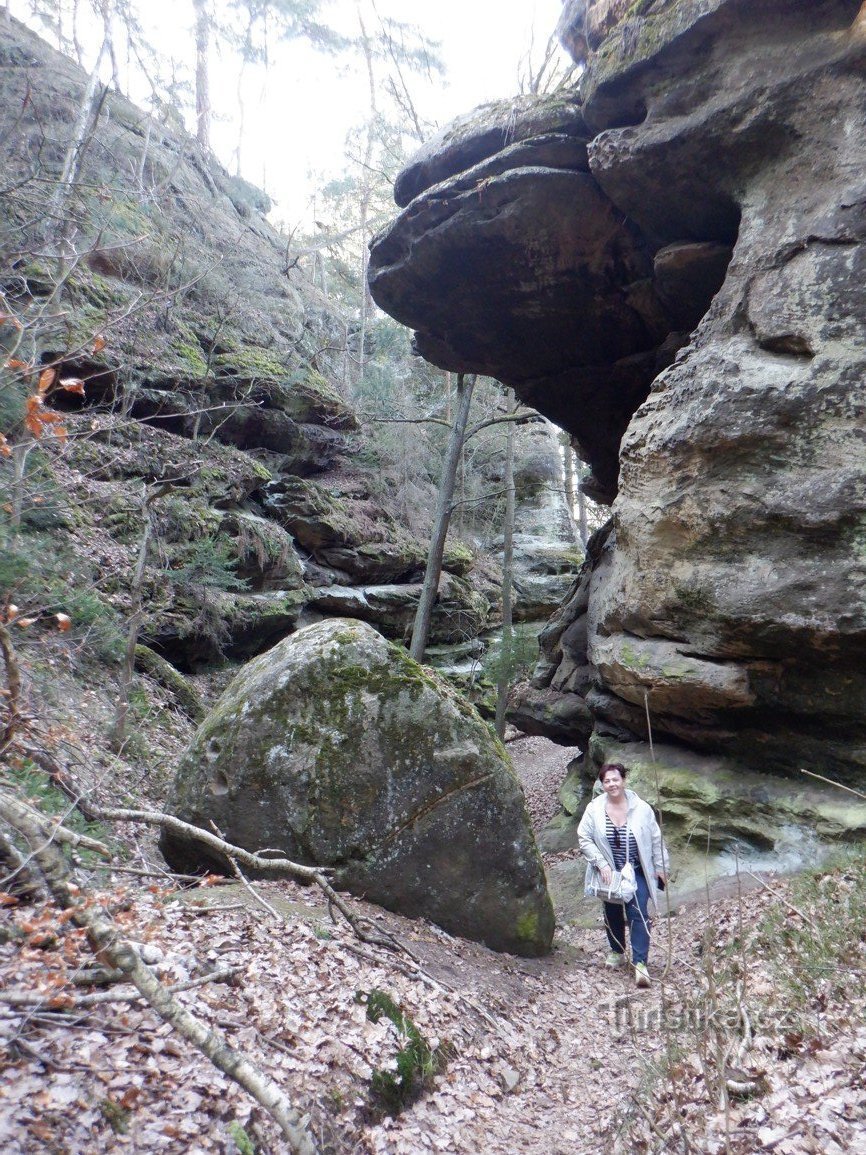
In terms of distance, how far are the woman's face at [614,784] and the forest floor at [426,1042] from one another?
1347 mm

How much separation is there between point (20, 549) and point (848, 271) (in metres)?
9.12

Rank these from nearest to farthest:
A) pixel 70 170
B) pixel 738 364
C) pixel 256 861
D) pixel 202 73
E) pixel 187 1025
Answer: pixel 187 1025
pixel 256 861
pixel 738 364
pixel 70 170
pixel 202 73

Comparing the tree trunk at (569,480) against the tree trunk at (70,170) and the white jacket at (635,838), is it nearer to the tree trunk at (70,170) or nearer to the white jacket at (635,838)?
the tree trunk at (70,170)

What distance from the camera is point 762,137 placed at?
7816mm

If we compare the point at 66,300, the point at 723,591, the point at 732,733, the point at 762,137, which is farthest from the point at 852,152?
the point at 66,300

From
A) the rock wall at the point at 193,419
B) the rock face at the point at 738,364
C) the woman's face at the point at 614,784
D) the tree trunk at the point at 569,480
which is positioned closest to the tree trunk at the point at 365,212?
the rock wall at the point at 193,419

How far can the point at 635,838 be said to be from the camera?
18.9 feet

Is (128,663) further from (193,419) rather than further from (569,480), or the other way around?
(569,480)

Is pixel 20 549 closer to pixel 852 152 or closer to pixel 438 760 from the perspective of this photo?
pixel 438 760

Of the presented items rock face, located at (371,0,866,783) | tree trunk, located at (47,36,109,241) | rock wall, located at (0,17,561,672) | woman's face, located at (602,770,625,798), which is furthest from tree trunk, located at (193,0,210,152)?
woman's face, located at (602,770,625,798)

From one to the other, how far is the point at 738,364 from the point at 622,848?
17.4 feet

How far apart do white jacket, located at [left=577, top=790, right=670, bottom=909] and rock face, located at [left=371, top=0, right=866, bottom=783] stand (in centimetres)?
258

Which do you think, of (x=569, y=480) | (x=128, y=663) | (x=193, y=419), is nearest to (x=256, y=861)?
(x=128, y=663)

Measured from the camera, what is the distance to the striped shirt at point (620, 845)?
5789 mm
